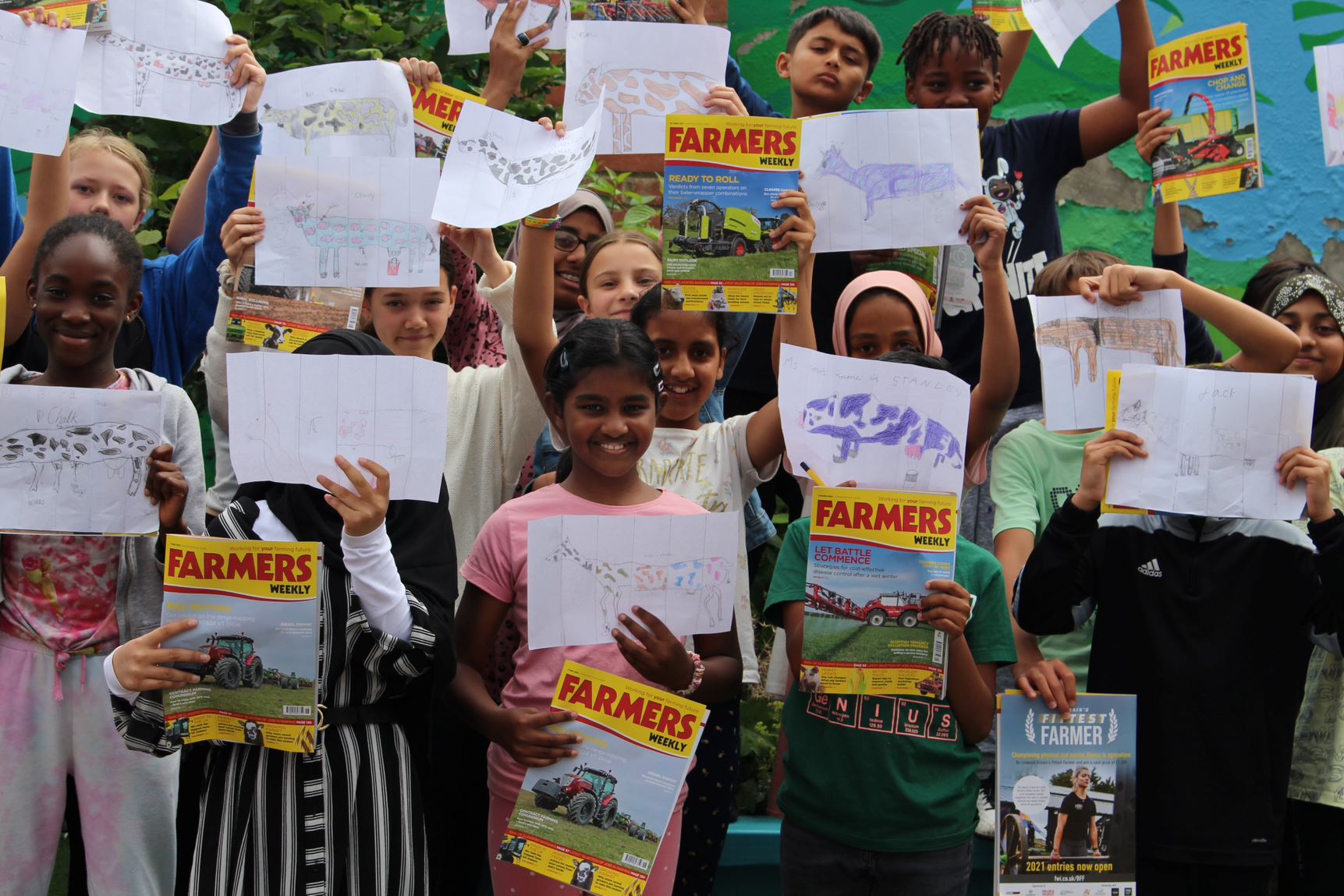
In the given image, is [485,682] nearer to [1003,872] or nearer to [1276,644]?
[1003,872]

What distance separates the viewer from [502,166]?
364 centimetres

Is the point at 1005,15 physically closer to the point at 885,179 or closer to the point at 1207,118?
the point at 1207,118

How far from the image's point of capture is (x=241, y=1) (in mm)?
5473

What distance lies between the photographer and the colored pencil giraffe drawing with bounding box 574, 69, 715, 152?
12.5 ft

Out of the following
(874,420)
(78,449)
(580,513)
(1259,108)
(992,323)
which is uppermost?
(1259,108)

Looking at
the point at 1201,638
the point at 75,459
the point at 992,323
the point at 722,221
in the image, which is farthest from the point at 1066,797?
the point at 75,459

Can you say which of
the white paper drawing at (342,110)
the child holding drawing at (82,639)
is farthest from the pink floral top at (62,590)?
the white paper drawing at (342,110)

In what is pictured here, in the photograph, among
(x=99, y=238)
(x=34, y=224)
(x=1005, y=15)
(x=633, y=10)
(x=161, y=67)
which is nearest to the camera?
(x=99, y=238)

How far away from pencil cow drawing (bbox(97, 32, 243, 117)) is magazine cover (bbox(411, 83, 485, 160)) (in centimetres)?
48

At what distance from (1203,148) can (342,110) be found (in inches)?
92.5

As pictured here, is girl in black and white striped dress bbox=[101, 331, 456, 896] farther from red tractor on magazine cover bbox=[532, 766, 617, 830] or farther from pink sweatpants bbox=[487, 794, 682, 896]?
red tractor on magazine cover bbox=[532, 766, 617, 830]

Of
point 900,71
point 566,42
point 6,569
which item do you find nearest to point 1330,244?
point 900,71

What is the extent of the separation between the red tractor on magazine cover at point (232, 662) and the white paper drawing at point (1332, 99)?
3.31 meters

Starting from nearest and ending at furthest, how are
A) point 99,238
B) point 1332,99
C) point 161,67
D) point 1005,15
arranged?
point 99,238 < point 161,67 < point 1332,99 < point 1005,15
